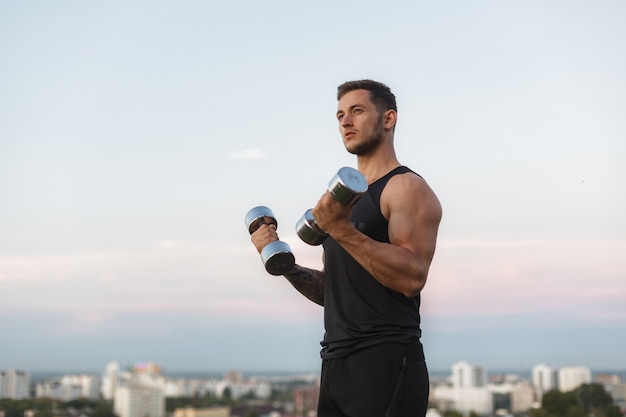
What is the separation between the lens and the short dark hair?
2.34m

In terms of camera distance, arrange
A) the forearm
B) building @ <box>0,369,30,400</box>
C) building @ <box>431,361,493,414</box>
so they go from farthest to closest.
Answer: building @ <box>431,361,493,414</box>, building @ <box>0,369,30,400</box>, the forearm

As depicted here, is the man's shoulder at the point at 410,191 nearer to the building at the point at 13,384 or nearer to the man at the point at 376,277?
the man at the point at 376,277

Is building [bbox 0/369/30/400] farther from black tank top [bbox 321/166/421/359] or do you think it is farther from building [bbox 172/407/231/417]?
black tank top [bbox 321/166/421/359]

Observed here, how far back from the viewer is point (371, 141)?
91.7 inches

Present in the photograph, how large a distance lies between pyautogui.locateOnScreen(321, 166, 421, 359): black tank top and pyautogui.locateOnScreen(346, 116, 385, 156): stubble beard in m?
0.12

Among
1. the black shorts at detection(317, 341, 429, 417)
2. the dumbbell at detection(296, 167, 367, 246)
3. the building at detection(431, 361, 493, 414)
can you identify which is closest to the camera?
the dumbbell at detection(296, 167, 367, 246)

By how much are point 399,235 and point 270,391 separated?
10289cm

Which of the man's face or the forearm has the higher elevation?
the man's face

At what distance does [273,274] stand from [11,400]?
241 feet

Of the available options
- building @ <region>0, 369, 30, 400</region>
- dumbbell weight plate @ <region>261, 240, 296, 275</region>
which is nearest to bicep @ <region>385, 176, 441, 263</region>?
dumbbell weight plate @ <region>261, 240, 296, 275</region>

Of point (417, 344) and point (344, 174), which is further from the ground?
point (344, 174)

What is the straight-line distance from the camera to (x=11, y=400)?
6900 centimetres

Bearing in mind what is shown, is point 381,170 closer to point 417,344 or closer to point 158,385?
point 417,344

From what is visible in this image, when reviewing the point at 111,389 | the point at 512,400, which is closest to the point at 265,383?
the point at 111,389
